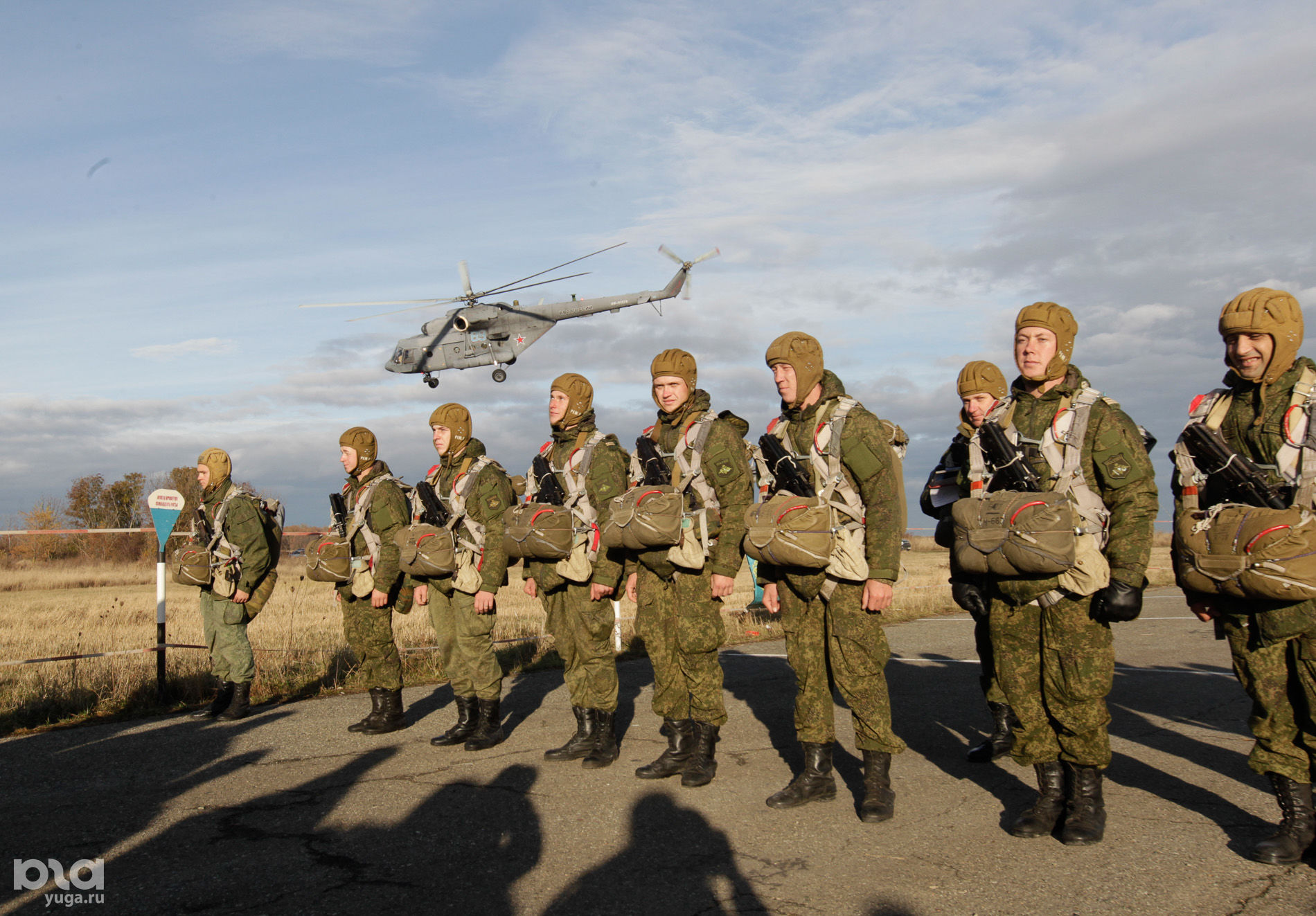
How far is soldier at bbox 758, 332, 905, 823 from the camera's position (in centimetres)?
471

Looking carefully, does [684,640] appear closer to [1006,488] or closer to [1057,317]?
[1006,488]

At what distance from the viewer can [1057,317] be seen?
4.43 metres

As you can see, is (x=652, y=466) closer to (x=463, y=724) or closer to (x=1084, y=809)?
(x=463, y=724)

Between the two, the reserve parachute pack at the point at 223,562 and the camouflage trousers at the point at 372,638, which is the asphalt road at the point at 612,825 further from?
the reserve parachute pack at the point at 223,562

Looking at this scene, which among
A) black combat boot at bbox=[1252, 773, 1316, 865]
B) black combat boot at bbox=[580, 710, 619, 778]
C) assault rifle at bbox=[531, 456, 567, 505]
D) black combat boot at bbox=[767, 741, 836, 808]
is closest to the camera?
black combat boot at bbox=[1252, 773, 1316, 865]

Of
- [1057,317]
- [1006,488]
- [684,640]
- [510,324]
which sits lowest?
[684,640]

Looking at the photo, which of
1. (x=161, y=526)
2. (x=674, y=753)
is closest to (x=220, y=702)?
(x=161, y=526)

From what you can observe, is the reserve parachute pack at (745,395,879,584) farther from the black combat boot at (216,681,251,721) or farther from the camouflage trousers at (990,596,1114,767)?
the black combat boot at (216,681,251,721)

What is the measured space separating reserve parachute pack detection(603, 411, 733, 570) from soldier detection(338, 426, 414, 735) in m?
2.21

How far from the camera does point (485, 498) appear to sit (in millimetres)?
6641

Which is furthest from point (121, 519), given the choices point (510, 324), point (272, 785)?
point (272, 785)

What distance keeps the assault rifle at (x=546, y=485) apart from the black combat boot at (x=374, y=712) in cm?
206

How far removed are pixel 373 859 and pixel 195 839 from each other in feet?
3.37

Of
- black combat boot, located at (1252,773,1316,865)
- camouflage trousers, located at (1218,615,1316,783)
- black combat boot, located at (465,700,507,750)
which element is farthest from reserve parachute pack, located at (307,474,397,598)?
black combat boot, located at (1252,773,1316,865)
